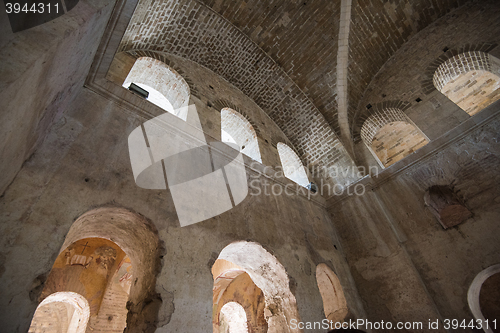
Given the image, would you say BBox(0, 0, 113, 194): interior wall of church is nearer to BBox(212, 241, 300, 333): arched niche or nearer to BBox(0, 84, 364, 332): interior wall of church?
BBox(0, 84, 364, 332): interior wall of church

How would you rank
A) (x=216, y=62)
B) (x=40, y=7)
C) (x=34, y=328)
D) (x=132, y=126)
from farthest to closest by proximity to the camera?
(x=34, y=328) → (x=216, y=62) → (x=132, y=126) → (x=40, y=7)

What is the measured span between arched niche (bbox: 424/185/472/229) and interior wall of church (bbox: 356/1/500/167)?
1.57 meters

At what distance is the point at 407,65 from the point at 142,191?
8.05m

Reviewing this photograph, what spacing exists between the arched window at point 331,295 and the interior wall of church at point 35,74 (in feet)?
16.2

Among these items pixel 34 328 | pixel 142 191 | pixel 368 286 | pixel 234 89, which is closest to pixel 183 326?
pixel 142 191

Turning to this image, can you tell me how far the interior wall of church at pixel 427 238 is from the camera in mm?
4461

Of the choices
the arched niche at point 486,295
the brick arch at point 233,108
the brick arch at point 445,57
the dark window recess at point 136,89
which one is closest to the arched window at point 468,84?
the brick arch at point 445,57

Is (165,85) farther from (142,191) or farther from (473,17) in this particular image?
(473,17)

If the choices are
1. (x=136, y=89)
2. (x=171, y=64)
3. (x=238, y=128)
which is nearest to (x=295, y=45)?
(x=238, y=128)

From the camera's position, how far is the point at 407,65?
7.50m

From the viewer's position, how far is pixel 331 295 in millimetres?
5211

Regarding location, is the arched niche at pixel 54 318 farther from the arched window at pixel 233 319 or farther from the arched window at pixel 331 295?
the arched window at pixel 331 295

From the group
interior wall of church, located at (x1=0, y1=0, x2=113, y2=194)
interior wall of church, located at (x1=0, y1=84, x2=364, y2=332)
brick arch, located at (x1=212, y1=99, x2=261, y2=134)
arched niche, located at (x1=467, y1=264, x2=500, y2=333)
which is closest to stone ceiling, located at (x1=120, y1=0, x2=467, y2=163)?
brick arch, located at (x1=212, y1=99, x2=261, y2=134)

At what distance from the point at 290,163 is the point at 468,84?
7.14m
